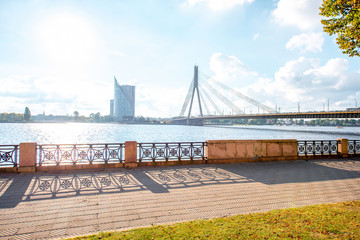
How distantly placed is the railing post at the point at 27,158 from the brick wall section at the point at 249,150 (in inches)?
296

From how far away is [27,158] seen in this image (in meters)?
9.07

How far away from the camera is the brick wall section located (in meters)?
11.4

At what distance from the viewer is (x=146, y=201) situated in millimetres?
5953

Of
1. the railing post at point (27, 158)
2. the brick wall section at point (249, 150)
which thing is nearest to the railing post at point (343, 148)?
the brick wall section at point (249, 150)

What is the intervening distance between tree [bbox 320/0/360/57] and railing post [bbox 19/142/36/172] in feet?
40.9

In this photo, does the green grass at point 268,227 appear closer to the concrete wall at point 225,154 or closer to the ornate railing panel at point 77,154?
the ornate railing panel at point 77,154

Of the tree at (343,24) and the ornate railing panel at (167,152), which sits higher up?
the tree at (343,24)

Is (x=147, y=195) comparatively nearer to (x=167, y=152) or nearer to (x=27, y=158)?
(x=167, y=152)

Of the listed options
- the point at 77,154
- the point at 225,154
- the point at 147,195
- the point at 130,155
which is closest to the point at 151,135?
the point at 77,154

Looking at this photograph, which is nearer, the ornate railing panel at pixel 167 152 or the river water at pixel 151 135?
the ornate railing panel at pixel 167 152

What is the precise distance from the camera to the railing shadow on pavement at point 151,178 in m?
6.62

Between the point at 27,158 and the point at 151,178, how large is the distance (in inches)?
200

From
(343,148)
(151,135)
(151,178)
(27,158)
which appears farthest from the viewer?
(151,135)

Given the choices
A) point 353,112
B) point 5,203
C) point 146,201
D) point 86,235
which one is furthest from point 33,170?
point 353,112
